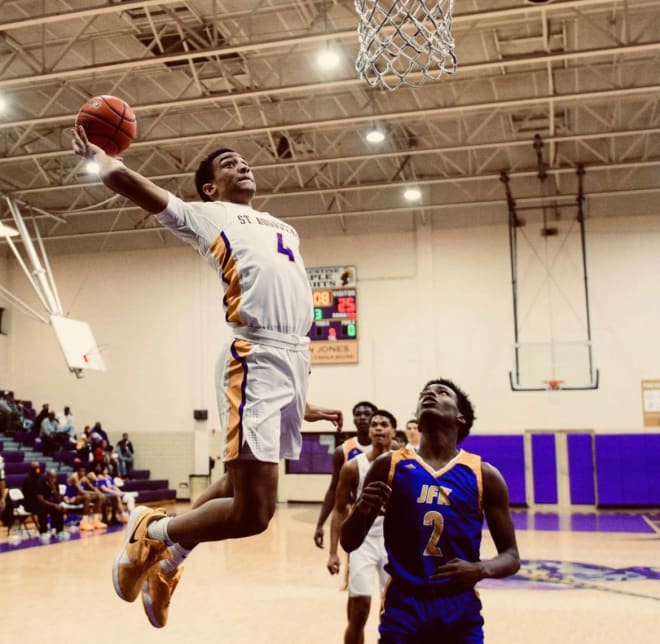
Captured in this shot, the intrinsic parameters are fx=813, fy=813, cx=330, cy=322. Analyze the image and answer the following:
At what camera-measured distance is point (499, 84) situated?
16.4m

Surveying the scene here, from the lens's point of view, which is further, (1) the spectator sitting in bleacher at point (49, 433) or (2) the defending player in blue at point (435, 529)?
(1) the spectator sitting in bleacher at point (49, 433)

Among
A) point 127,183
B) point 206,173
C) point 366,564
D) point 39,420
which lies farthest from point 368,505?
point 39,420

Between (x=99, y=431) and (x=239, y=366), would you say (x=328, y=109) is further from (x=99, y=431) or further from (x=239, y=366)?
(x=239, y=366)

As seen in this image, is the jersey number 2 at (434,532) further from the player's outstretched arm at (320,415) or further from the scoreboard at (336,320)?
the scoreboard at (336,320)

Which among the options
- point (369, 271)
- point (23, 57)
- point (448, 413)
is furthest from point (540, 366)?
point (448, 413)

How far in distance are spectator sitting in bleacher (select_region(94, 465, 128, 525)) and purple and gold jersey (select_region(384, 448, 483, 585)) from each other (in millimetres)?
13499

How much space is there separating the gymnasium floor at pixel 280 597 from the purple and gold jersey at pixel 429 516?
11.1ft

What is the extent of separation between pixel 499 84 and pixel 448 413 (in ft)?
47.2

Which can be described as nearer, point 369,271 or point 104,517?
point 104,517

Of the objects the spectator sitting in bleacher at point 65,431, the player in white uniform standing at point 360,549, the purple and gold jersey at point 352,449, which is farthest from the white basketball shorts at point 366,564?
the spectator sitting in bleacher at point 65,431

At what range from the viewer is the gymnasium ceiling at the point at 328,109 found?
530 inches

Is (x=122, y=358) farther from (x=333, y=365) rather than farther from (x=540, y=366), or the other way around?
(x=540, y=366)

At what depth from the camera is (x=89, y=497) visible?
15.4 m

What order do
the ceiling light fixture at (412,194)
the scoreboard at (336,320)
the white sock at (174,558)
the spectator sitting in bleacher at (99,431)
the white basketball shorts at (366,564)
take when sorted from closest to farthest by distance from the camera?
the white sock at (174,558)
the white basketball shorts at (366,564)
the ceiling light fixture at (412,194)
the spectator sitting in bleacher at (99,431)
the scoreboard at (336,320)
